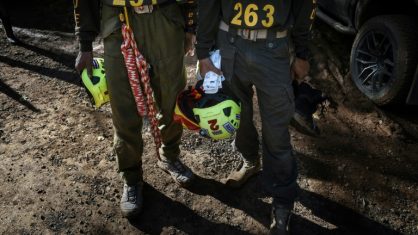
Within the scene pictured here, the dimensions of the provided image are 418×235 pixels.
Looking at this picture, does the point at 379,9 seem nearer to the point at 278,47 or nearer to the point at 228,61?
the point at 278,47

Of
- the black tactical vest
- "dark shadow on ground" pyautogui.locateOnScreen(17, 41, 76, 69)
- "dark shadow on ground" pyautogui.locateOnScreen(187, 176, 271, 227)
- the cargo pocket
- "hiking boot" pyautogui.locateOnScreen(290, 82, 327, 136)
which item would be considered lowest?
"dark shadow on ground" pyautogui.locateOnScreen(187, 176, 271, 227)

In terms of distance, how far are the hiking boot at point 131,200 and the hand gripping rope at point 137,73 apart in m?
0.70

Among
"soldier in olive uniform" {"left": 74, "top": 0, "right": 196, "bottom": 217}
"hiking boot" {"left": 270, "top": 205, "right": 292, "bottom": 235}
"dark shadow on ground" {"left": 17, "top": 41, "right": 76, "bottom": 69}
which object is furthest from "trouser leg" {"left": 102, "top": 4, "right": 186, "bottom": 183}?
"dark shadow on ground" {"left": 17, "top": 41, "right": 76, "bottom": 69}

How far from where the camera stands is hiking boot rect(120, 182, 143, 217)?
3355 mm

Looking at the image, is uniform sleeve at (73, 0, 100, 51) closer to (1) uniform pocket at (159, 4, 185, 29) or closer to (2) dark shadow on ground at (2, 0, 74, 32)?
(1) uniform pocket at (159, 4, 185, 29)

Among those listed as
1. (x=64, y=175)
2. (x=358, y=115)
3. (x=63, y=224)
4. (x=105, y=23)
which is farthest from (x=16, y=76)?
(x=358, y=115)

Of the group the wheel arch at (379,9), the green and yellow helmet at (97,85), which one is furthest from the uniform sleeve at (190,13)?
the wheel arch at (379,9)

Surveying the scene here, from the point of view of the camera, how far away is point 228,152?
13.4 feet

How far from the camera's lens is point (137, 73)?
2867mm

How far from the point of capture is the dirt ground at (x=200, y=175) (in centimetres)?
335

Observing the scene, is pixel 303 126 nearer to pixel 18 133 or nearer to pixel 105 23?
pixel 105 23

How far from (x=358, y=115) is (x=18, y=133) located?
12.5 ft

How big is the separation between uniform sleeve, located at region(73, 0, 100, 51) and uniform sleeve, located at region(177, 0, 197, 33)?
626 mm

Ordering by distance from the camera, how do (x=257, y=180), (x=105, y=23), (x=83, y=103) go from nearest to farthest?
(x=105, y=23) → (x=257, y=180) → (x=83, y=103)
